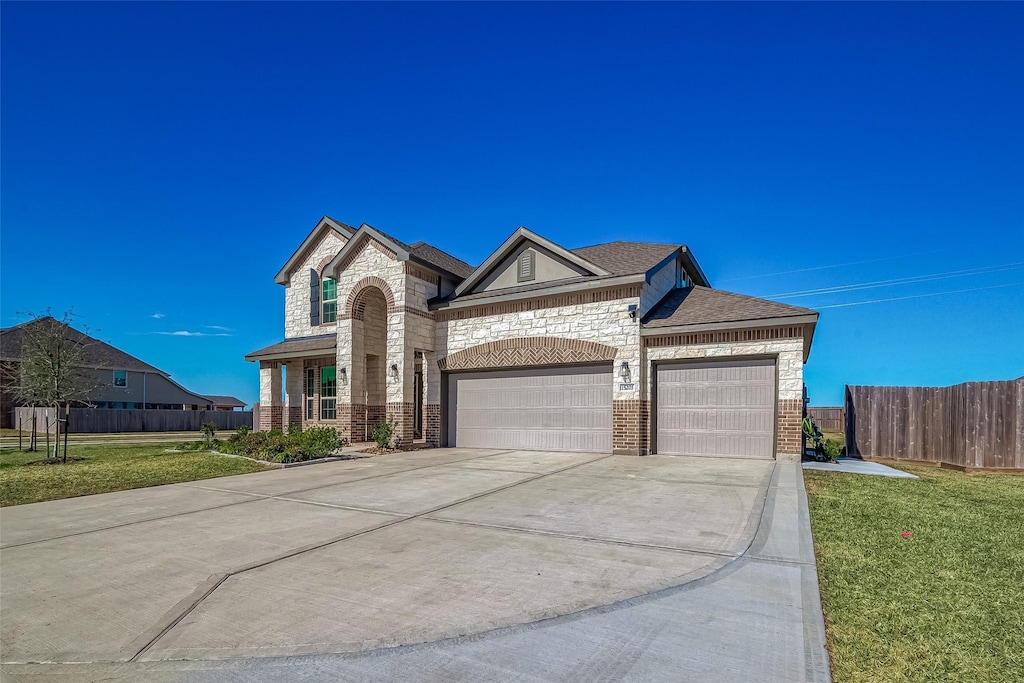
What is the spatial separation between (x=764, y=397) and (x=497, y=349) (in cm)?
745

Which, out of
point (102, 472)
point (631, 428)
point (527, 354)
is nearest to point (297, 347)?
point (102, 472)

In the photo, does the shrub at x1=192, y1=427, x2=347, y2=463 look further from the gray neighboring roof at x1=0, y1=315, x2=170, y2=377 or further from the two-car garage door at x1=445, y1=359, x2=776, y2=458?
the gray neighboring roof at x1=0, y1=315, x2=170, y2=377

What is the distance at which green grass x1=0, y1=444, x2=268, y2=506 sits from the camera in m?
8.86

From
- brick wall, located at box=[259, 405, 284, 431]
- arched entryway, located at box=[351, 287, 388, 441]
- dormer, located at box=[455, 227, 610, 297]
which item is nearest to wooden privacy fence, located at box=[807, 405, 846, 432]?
dormer, located at box=[455, 227, 610, 297]

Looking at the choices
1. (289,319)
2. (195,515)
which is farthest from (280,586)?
(289,319)

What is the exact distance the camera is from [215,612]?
3787mm

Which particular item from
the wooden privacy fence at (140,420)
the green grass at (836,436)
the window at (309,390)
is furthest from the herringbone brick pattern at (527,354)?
the wooden privacy fence at (140,420)

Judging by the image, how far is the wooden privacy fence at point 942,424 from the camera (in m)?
11.5

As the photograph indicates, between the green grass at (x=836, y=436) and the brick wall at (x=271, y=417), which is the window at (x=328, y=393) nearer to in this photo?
the brick wall at (x=271, y=417)

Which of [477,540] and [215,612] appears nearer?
[215,612]

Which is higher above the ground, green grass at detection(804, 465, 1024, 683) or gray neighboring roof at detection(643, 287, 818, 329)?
gray neighboring roof at detection(643, 287, 818, 329)

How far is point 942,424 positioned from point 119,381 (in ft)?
155

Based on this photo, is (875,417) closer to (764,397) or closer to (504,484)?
(764,397)

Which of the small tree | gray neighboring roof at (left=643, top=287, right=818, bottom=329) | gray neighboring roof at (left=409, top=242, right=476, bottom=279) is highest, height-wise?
gray neighboring roof at (left=409, top=242, right=476, bottom=279)
